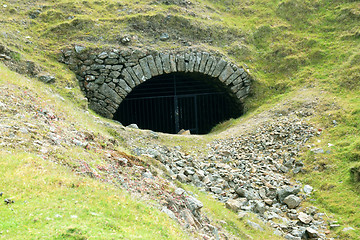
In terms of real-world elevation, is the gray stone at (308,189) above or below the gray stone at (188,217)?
below

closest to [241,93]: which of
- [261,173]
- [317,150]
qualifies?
[317,150]

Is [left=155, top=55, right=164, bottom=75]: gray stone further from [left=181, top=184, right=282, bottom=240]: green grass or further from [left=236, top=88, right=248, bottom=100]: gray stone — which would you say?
[left=181, top=184, right=282, bottom=240]: green grass

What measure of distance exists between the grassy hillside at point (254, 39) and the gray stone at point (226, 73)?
1006mm

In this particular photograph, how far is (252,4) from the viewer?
25031mm

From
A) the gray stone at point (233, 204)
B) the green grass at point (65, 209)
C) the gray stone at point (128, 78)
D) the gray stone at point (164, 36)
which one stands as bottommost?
the gray stone at point (233, 204)

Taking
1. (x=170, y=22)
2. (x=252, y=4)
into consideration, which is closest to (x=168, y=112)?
(x=170, y=22)

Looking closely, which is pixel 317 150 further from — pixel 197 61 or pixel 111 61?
pixel 111 61

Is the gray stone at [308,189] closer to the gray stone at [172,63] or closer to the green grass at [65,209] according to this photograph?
the green grass at [65,209]

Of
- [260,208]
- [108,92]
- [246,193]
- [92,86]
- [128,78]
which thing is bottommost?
[260,208]

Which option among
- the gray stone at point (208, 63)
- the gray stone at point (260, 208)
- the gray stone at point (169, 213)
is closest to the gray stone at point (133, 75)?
the gray stone at point (208, 63)

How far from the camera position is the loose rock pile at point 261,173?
1033cm

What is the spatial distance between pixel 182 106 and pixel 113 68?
5.63 meters

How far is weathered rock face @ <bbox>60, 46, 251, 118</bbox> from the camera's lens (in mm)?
17641

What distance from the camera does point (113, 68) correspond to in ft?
58.4
